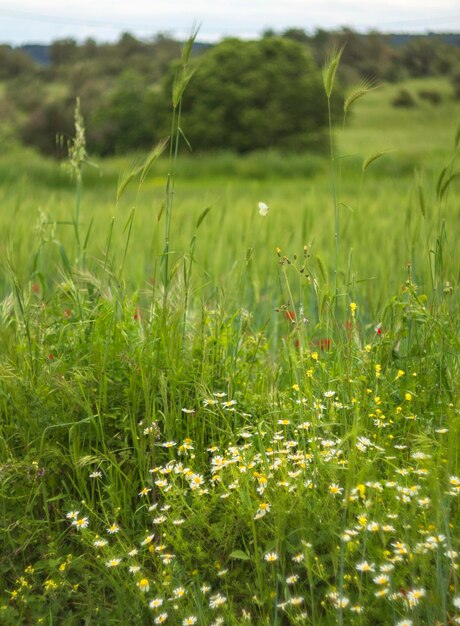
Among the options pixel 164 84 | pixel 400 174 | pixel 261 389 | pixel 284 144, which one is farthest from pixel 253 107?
pixel 261 389

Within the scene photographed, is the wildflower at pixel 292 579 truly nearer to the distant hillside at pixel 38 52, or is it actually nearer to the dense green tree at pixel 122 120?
the dense green tree at pixel 122 120

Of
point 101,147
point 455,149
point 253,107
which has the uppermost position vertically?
point 455,149

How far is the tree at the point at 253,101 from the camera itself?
21812mm

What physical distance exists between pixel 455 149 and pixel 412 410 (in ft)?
2.84

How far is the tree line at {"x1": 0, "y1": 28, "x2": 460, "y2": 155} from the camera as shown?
22031 millimetres

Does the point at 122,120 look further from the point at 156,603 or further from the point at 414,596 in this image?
the point at 414,596

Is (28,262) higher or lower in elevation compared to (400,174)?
higher

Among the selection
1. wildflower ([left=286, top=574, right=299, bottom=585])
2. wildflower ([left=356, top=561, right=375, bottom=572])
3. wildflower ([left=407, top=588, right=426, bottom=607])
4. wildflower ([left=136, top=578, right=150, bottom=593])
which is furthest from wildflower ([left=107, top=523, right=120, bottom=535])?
wildflower ([left=407, top=588, right=426, bottom=607])

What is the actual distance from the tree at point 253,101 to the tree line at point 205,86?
30 millimetres

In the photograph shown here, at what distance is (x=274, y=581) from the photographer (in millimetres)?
1831

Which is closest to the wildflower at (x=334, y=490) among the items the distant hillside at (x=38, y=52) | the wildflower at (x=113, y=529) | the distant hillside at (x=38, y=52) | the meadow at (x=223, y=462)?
the meadow at (x=223, y=462)

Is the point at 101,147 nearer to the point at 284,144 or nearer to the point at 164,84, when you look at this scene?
the point at 164,84

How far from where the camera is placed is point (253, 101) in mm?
22297

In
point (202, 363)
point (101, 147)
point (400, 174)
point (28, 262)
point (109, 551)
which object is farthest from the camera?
point (101, 147)
